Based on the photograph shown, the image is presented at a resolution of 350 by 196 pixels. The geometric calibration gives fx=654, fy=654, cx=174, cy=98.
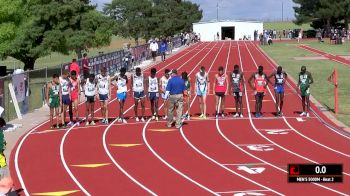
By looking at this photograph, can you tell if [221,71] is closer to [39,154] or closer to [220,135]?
[220,135]

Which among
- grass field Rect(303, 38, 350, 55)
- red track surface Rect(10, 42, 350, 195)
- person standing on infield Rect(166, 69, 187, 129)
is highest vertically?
person standing on infield Rect(166, 69, 187, 129)

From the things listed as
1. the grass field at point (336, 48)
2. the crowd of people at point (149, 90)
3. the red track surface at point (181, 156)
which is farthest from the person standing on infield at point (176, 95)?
the grass field at point (336, 48)

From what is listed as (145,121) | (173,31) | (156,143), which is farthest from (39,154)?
(173,31)

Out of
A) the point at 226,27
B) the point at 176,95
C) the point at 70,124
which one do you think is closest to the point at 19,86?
the point at 70,124

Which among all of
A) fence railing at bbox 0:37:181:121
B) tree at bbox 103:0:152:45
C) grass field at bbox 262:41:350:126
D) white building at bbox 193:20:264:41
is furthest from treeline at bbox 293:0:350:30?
fence railing at bbox 0:37:181:121

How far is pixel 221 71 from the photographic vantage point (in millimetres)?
20094

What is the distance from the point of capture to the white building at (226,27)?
109 meters

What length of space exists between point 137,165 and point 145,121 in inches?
255

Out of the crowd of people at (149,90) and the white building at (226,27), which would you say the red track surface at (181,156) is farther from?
the white building at (226,27)
